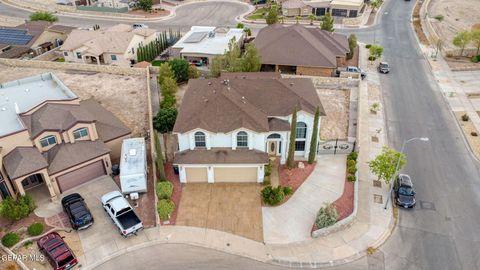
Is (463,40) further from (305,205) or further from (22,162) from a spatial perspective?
(22,162)

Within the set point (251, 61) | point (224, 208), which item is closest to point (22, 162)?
point (224, 208)

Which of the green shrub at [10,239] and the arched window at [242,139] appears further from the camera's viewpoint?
the arched window at [242,139]

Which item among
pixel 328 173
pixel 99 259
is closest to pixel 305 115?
pixel 328 173

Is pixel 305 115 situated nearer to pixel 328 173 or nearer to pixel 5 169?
pixel 328 173

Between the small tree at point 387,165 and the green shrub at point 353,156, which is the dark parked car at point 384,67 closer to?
the green shrub at point 353,156

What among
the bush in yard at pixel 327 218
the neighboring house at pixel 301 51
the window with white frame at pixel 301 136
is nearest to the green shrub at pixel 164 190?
the bush in yard at pixel 327 218

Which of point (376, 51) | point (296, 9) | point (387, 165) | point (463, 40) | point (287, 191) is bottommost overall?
point (287, 191)
